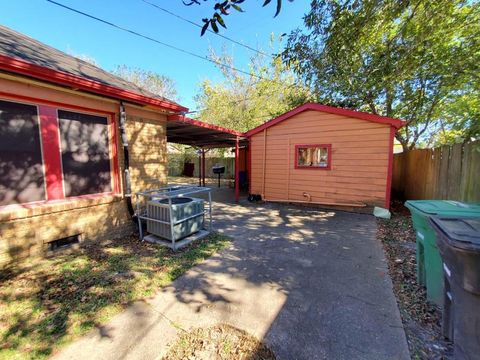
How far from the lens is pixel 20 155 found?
3.11 meters

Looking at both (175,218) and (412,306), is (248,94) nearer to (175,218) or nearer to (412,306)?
(175,218)

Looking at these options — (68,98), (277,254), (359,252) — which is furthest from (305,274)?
(68,98)

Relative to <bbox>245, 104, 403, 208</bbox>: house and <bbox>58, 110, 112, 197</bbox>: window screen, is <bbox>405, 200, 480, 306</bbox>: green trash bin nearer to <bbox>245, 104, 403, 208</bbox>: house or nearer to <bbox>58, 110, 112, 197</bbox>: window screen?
<bbox>245, 104, 403, 208</bbox>: house

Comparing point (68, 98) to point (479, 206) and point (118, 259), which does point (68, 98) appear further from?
point (479, 206)

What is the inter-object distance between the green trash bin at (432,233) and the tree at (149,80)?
2098 cm

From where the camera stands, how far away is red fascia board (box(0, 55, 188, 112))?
2621 millimetres

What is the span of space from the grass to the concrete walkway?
208 millimetres

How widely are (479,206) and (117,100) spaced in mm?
5493

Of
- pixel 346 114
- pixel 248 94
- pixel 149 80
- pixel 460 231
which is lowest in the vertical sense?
pixel 460 231

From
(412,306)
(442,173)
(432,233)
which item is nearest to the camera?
(432,233)

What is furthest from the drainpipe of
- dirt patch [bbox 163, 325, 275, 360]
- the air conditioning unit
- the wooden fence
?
the wooden fence

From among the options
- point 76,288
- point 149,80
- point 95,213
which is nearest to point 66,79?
point 95,213

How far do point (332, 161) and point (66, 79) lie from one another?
6443mm

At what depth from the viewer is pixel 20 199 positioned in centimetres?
314
